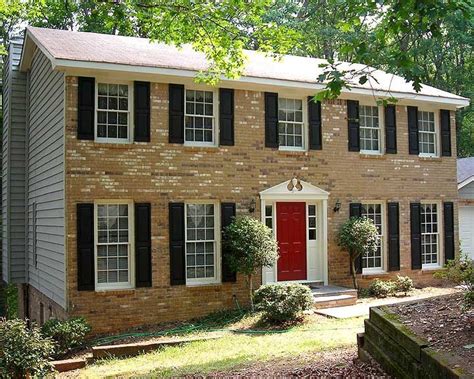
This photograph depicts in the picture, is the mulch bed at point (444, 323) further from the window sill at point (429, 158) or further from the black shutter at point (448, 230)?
the black shutter at point (448, 230)

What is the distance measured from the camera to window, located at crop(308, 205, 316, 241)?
14.2 meters

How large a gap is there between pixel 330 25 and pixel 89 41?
19739mm

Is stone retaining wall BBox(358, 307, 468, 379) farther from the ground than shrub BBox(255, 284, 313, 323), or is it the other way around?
stone retaining wall BBox(358, 307, 468, 379)

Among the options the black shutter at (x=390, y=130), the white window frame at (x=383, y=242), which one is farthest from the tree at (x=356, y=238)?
the black shutter at (x=390, y=130)

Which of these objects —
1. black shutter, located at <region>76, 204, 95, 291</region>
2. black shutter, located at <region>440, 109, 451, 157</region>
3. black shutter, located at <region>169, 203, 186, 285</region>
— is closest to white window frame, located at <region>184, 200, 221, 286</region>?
black shutter, located at <region>169, 203, 186, 285</region>

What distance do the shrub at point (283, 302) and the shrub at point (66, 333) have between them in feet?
12.2

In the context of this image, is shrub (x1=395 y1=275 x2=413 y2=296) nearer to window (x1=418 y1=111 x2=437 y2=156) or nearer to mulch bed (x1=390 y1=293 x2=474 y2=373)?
window (x1=418 y1=111 x2=437 y2=156)

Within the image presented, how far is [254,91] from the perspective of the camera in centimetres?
1337

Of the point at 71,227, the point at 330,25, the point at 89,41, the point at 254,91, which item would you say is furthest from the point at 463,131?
the point at 71,227

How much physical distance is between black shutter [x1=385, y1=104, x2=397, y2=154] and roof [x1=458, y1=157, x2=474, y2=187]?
5232 mm

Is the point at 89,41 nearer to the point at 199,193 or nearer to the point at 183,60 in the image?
the point at 183,60

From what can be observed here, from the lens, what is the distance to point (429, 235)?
15805 mm

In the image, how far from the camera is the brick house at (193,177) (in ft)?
38.5

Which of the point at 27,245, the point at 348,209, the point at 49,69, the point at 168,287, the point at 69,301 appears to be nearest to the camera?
the point at 69,301
